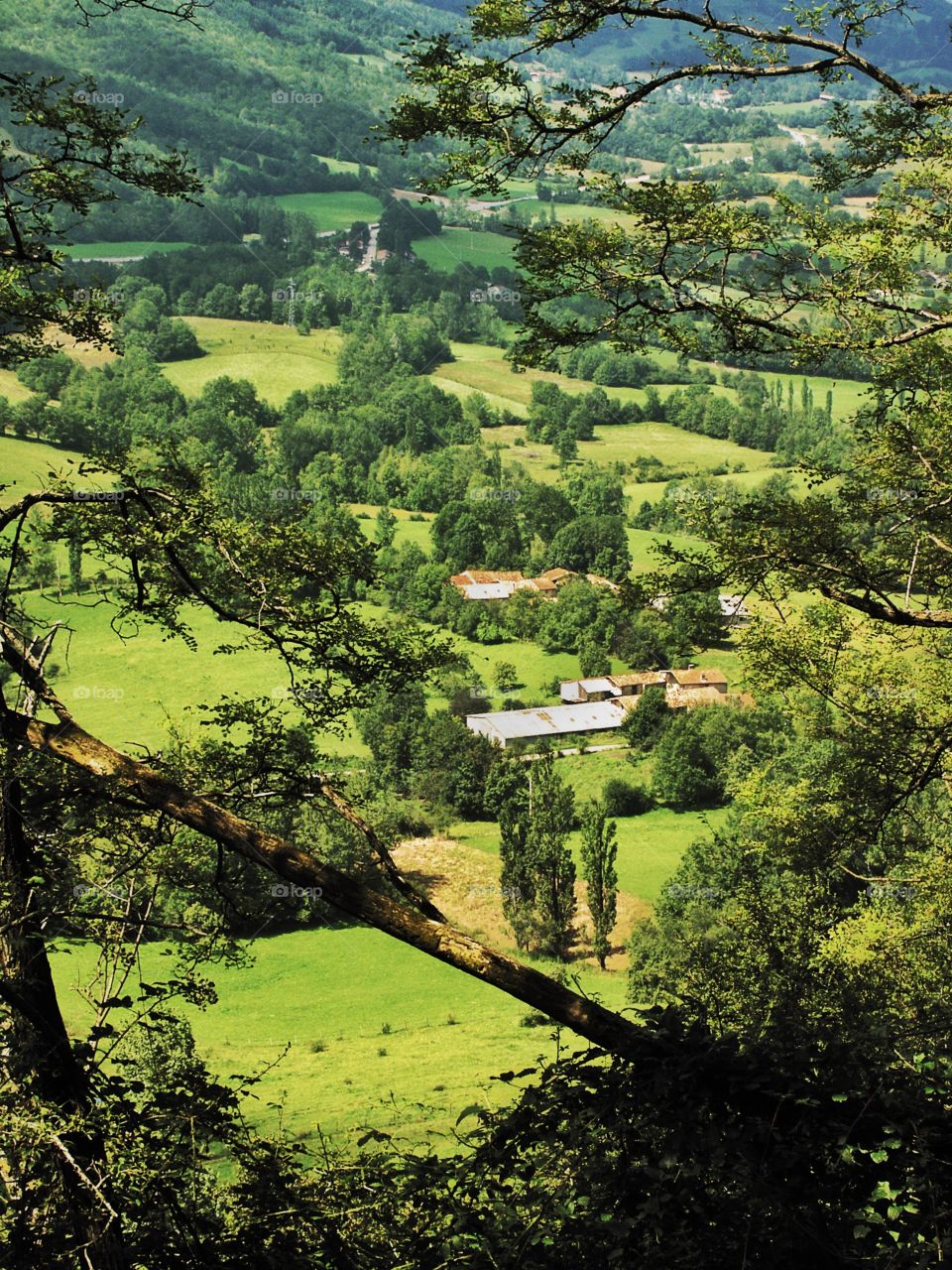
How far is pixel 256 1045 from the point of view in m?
33.8

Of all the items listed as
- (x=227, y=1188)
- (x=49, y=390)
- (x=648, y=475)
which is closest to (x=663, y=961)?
(x=227, y=1188)

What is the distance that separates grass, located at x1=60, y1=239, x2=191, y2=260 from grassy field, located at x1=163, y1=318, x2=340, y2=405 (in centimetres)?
2011

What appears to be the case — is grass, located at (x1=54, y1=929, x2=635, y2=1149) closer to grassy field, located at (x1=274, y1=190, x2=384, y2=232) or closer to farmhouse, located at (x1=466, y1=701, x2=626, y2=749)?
farmhouse, located at (x1=466, y1=701, x2=626, y2=749)

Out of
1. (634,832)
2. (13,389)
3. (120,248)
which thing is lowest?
(634,832)

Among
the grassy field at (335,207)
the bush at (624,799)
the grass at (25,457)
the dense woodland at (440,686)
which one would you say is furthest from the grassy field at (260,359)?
the dense woodland at (440,686)

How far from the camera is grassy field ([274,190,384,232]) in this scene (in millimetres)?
183875

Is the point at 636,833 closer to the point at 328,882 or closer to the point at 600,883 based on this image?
the point at 600,883

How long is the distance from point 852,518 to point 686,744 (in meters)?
48.1

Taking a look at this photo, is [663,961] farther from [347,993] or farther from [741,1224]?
[741,1224]

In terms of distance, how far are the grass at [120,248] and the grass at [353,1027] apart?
12768 centimetres

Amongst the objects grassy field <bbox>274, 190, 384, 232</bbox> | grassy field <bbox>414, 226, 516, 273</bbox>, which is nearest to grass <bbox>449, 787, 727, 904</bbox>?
grassy field <bbox>414, 226, 516, 273</bbox>

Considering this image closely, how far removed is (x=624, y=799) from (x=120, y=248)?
127 m

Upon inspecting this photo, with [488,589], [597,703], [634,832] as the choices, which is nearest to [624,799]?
[634,832]

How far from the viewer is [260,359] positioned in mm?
132375
